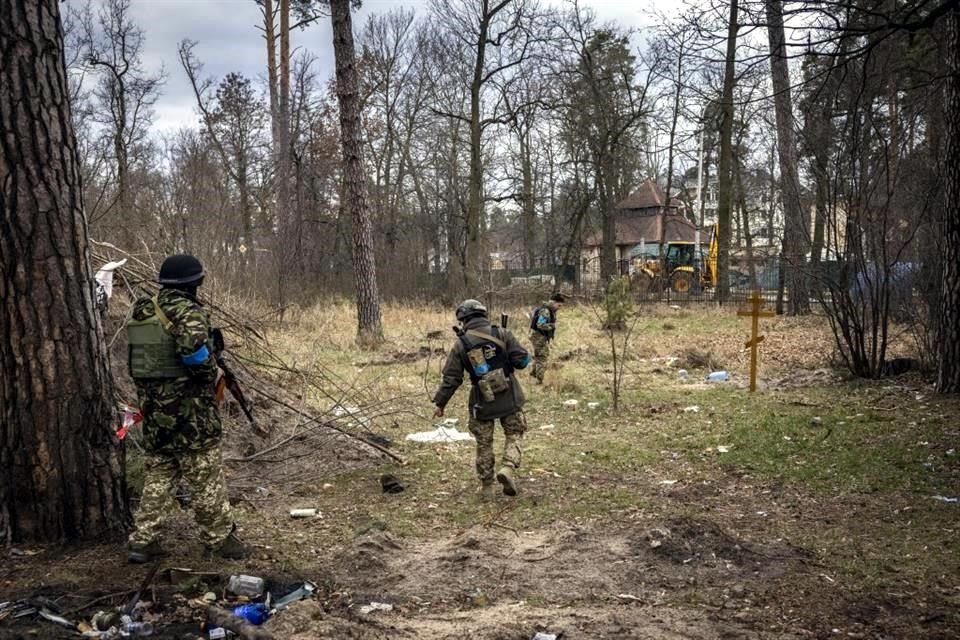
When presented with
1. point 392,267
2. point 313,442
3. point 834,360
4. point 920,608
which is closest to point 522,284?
point 392,267

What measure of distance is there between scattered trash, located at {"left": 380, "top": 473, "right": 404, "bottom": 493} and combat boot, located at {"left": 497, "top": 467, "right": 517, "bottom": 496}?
86 centimetres

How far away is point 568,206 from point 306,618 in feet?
101

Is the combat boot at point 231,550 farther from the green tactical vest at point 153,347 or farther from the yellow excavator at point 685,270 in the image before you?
the yellow excavator at point 685,270

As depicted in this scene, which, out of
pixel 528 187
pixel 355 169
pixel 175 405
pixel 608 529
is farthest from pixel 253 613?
pixel 528 187

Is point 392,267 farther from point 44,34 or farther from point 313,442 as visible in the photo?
point 44,34

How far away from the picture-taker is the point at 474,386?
597 cm

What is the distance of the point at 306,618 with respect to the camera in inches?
140

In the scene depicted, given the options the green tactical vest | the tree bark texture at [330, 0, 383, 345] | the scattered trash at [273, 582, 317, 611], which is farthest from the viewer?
the tree bark texture at [330, 0, 383, 345]

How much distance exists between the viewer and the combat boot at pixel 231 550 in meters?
4.33

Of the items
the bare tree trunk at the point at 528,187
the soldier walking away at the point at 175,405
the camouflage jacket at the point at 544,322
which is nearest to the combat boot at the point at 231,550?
the soldier walking away at the point at 175,405

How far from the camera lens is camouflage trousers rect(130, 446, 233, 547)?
161 inches

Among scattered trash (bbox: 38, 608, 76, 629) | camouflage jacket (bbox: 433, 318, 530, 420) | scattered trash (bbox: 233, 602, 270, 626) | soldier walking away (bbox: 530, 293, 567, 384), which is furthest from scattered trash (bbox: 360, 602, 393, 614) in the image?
soldier walking away (bbox: 530, 293, 567, 384)

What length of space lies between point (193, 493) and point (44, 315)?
4.17 feet

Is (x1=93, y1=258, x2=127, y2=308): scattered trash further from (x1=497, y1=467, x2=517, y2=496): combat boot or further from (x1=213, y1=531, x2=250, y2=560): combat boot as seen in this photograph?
(x1=497, y1=467, x2=517, y2=496): combat boot
